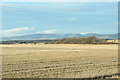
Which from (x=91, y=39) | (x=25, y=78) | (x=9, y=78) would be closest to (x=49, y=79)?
(x=25, y=78)

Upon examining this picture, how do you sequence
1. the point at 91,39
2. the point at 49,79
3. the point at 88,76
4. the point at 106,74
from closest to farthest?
1. the point at 49,79
2. the point at 88,76
3. the point at 106,74
4. the point at 91,39

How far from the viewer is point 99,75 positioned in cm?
1644

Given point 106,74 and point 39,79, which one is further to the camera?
point 106,74

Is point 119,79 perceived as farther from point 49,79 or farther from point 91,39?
point 91,39

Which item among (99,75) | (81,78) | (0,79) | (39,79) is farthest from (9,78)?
(99,75)

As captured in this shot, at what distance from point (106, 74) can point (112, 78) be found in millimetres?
1619

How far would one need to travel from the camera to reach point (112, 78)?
1545 cm

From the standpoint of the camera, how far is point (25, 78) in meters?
15.1

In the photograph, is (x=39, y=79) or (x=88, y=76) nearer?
(x=39, y=79)

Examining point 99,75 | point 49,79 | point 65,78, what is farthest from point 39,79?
point 99,75

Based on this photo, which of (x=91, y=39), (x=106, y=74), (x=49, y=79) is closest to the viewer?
(x=49, y=79)

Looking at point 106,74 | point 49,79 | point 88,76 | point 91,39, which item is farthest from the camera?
point 91,39

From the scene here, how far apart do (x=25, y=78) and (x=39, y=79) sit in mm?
928

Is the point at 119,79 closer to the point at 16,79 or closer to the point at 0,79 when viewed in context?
the point at 16,79
